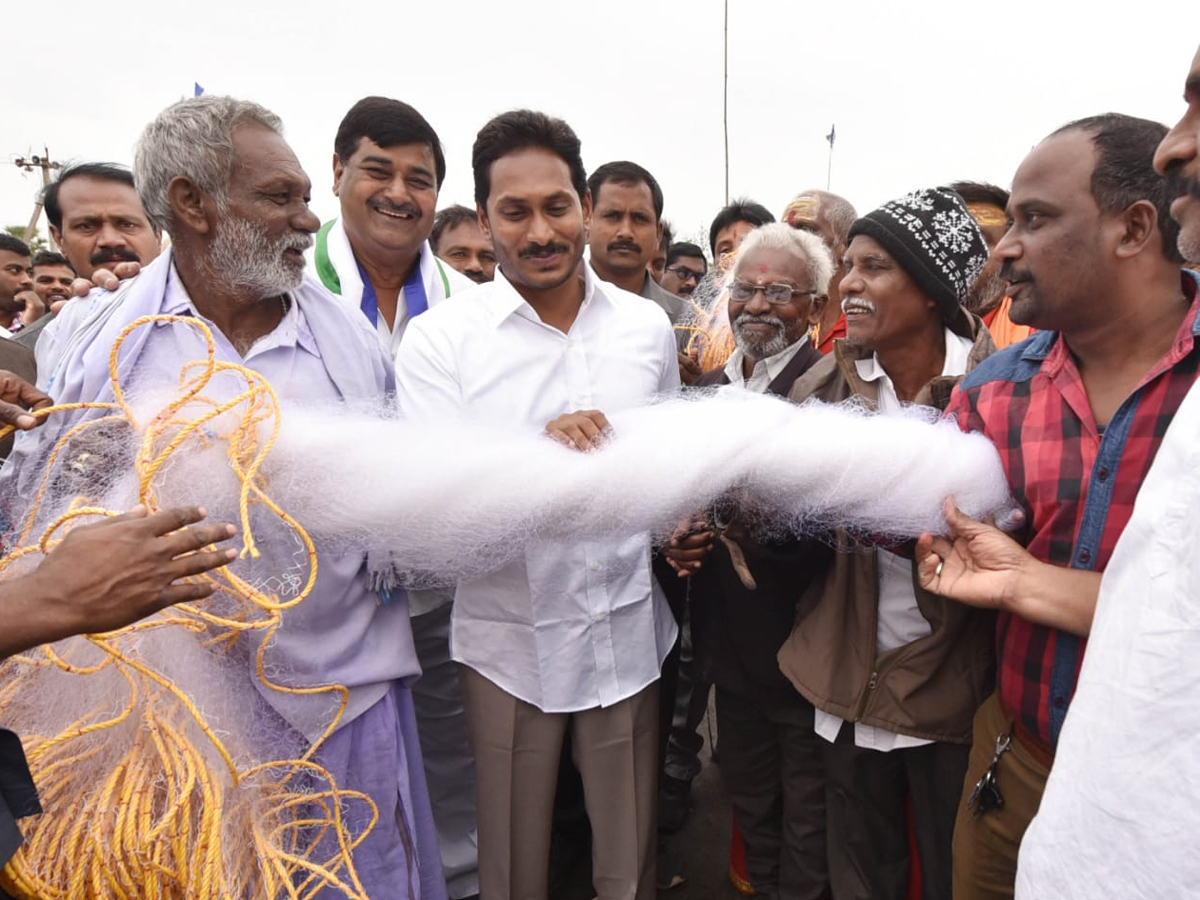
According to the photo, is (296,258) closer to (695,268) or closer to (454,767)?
(454,767)

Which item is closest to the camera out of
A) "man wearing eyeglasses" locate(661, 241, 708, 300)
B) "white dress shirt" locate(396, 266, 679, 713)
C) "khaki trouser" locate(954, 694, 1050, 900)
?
"khaki trouser" locate(954, 694, 1050, 900)

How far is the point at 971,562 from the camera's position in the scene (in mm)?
1714

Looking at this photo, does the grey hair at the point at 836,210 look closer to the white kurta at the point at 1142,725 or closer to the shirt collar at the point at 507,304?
the shirt collar at the point at 507,304

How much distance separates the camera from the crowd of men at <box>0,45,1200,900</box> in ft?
4.12

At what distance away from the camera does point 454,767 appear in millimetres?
3064

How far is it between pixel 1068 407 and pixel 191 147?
2.33m

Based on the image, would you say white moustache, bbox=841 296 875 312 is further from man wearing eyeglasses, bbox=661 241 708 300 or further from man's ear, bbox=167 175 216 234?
man wearing eyeglasses, bbox=661 241 708 300

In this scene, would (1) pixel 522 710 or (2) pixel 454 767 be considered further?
(2) pixel 454 767

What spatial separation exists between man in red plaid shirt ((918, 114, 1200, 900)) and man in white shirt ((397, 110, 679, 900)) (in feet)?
3.21

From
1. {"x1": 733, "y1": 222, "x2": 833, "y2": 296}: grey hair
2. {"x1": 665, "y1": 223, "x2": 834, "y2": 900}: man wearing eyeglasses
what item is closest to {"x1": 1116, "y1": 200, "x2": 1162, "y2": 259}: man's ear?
{"x1": 665, "y1": 223, "x2": 834, "y2": 900}: man wearing eyeglasses

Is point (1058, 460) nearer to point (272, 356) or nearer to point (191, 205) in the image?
point (272, 356)

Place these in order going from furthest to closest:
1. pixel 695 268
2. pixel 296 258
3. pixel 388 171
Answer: pixel 695 268 → pixel 388 171 → pixel 296 258

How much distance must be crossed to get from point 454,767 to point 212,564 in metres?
2.15

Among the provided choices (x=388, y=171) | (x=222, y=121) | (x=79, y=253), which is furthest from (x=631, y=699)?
(x=79, y=253)
